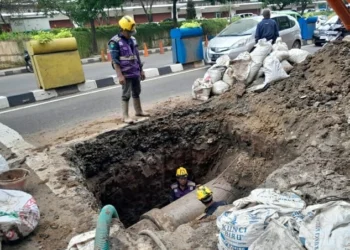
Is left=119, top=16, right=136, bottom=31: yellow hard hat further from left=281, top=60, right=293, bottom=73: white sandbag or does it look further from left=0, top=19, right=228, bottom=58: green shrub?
left=0, top=19, right=228, bottom=58: green shrub

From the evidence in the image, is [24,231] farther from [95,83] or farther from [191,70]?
[191,70]

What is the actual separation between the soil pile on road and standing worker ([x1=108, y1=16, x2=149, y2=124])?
58cm

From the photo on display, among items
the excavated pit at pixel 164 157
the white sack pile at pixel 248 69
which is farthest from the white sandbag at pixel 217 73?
the excavated pit at pixel 164 157

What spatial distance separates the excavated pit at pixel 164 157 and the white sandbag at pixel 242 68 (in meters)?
0.96

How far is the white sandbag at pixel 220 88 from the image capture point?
19.9 ft

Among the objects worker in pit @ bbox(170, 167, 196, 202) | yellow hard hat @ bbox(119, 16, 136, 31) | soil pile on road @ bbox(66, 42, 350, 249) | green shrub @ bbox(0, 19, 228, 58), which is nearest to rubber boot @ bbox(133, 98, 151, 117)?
soil pile on road @ bbox(66, 42, 350, 249)

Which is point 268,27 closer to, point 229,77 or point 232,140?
point 229,77

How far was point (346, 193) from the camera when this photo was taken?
2.49m

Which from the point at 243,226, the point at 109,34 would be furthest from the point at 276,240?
the point at 109,34

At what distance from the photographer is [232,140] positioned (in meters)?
5.25

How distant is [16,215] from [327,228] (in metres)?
2.25

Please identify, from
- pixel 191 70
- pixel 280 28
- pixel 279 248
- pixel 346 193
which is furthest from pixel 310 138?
pixel 280 28

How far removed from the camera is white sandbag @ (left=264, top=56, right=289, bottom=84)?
559 centimetres

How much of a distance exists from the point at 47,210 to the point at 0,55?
45.9 ft
